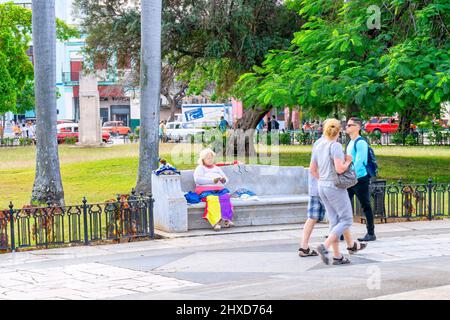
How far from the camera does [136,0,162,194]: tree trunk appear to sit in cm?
1753

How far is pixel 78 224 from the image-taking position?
13.3m

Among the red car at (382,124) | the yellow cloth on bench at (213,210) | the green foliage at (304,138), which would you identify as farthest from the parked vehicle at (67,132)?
the yellow cloth on bench at (213,210)

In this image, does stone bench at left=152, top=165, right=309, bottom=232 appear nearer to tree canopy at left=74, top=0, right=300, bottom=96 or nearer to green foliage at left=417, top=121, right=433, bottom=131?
tree canopy at left=74, top=0, right=300, bottom=96

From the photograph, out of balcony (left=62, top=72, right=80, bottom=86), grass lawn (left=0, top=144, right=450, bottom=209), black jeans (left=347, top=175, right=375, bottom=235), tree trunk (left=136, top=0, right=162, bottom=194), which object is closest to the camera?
black jeans (left=347, top=175, right=375, bottom=235)

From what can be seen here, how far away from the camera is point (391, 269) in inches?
408

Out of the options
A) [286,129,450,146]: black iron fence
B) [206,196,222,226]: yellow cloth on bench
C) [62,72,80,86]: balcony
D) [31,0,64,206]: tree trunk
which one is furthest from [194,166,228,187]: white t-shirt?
[62,72,80,86]: balcony

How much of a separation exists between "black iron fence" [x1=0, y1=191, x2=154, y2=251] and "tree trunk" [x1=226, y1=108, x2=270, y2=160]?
18.9 m

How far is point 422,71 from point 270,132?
24.5m

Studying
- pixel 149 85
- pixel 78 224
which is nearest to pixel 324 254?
pixel 78 224

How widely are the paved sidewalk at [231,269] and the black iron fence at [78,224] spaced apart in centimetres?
30

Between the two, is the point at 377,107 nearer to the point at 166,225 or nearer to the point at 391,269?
the point at 166,225

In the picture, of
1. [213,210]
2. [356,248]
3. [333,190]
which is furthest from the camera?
[213,210]

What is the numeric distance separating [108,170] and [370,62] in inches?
416

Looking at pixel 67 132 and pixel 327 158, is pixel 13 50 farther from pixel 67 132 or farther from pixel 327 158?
pixel 327 158
